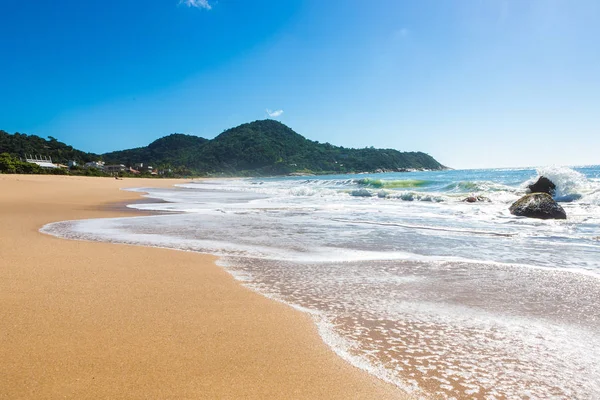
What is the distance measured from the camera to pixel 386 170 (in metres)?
141

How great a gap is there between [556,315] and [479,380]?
4.77ft

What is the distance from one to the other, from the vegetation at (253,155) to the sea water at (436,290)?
106733 millimetres

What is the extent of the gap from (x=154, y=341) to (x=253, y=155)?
133 m

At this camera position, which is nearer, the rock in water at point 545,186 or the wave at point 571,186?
the wave at point 571,186

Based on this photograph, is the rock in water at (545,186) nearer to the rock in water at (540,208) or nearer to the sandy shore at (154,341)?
the rock in water at (540,208)

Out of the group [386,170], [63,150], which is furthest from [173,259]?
[386,170]

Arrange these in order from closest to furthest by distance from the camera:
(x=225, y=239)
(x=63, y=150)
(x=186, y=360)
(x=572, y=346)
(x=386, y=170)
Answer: (x=186, y=360)
(x=572, y=346)
(x=225, y=239)
(x=63, y=150)
(x=386, y=170)

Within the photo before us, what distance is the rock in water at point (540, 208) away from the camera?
10.1 meters

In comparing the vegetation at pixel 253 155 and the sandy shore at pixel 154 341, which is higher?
the vegetation at pixel 253 155

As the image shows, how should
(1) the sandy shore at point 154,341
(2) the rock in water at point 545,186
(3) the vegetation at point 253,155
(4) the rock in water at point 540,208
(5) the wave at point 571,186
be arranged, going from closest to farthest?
1. (1) the sandy shore at point 154,341
2. (4) the rock in water at point 540,208
3. (5) the wave at point 571,186
4. (2) the rock in water at point 545,186
5. (3) the vegetation at point 253,155

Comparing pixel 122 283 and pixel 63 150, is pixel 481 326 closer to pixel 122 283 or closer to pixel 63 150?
pixel 122 283

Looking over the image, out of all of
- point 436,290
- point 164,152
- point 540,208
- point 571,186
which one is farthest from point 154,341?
point 164,152

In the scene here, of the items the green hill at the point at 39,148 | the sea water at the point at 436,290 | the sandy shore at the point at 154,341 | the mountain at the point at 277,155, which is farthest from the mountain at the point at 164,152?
the sandy shore at the point at 154,341

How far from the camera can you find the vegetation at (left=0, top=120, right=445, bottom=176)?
4983 inches
